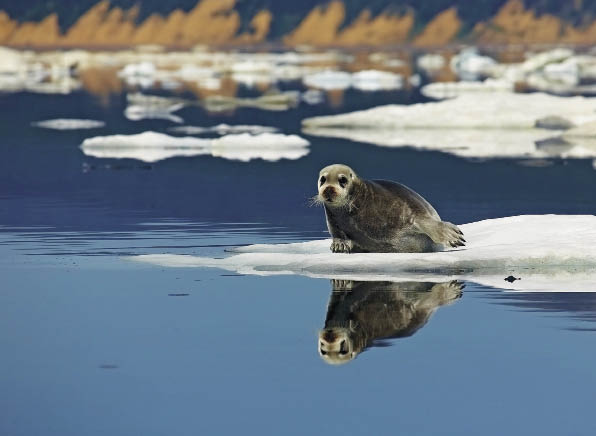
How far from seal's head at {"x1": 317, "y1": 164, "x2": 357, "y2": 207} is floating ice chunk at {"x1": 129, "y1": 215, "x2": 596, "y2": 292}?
383 millimetres

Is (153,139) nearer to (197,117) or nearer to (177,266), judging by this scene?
(197,117)

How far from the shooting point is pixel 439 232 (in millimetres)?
10656

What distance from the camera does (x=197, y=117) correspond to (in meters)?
30.8

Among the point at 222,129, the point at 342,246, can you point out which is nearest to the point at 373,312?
the point at 342,246

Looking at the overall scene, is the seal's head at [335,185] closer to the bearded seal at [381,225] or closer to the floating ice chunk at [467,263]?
the bearded seal at [381,225]

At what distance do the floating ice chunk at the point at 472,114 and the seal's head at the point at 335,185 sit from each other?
1595 cm

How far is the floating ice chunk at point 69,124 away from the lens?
91.4ft

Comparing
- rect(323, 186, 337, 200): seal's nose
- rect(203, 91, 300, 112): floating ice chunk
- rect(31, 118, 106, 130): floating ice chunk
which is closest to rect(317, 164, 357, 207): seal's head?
rect(323, 186, 337, 200): seal's nose

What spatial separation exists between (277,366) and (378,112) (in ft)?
66.1

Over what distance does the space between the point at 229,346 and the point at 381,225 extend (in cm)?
291

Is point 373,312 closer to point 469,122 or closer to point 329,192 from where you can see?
point 329,192

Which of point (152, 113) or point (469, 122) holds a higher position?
point (152, 113)

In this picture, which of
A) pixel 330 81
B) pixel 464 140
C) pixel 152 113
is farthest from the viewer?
pixel 330 81

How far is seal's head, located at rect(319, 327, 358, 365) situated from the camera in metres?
7.65
